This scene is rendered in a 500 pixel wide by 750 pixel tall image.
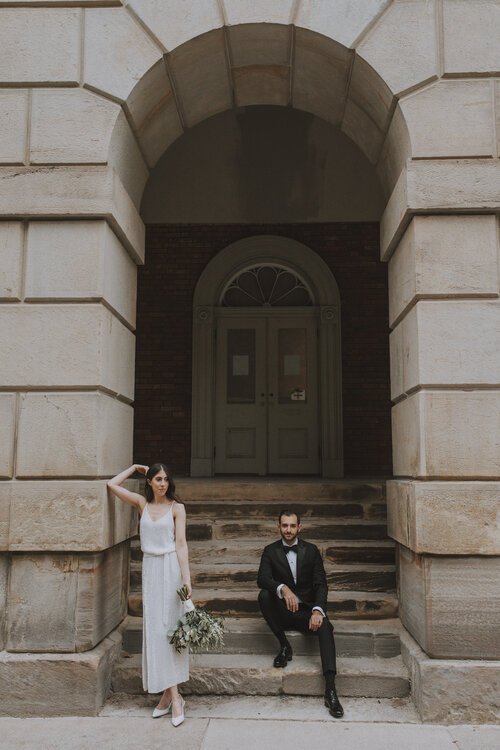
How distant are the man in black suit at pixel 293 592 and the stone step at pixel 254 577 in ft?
1.87

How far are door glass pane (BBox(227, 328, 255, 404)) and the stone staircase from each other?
9.56 ft

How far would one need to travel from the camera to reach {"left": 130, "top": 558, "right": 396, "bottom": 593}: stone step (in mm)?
5664

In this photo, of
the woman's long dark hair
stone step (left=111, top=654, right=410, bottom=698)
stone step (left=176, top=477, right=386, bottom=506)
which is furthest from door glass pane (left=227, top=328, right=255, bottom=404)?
stone step (left=111, top=654, right=410, bottom=698)

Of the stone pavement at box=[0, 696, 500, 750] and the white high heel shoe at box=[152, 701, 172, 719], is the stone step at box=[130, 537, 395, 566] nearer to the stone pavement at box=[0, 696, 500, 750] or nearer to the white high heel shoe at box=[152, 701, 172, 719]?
the stone pavement at box=[0, 696, 500, 750]

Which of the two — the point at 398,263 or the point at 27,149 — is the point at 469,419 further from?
the point at 27,149

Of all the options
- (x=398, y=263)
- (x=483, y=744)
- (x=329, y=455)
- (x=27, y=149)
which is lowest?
(x=483, y=744)

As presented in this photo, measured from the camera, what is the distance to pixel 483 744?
13.4ft

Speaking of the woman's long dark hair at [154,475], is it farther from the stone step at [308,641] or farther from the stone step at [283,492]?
the stone step at [283,492]

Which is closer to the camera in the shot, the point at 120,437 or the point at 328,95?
the point at 120,437

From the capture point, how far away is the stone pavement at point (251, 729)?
410 centimetres

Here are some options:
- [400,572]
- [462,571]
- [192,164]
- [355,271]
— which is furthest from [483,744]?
[192,164]

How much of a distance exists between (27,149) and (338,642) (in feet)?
15.2

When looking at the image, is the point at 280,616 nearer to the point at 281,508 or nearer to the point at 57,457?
the point at 281,508

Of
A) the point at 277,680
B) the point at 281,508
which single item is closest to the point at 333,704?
the point at 277,680
